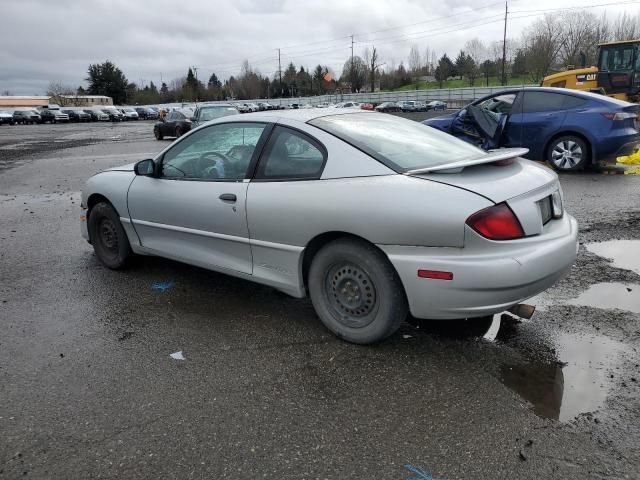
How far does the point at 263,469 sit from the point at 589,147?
9071 millimetres

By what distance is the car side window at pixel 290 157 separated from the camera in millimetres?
3553

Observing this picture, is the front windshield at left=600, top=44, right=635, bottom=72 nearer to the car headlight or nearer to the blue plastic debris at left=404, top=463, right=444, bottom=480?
the car headlight

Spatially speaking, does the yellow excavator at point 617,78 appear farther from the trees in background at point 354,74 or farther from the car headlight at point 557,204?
the trees in background at point 354,74

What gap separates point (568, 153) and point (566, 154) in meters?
0.04

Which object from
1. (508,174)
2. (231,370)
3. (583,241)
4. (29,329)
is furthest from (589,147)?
(29,329)

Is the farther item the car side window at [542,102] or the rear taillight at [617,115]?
the car side window at [542,102]

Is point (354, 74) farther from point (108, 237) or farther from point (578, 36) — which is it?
point (108, 237)

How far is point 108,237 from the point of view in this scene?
17.0 feet

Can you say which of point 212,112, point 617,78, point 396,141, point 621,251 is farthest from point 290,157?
point 617,78

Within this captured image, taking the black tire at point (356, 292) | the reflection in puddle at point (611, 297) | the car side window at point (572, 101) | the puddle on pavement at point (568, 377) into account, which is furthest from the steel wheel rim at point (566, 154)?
the black tire at point (356, 292)

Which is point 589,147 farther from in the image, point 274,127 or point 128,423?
point 128,423

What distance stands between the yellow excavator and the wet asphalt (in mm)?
15231

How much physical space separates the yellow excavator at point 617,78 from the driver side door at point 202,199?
16.6 meters

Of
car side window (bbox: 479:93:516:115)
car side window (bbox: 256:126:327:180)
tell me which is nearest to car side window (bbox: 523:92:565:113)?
car side window (bbox: 479:93:516:115)
